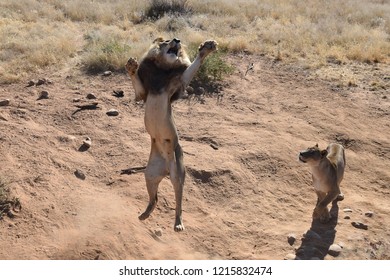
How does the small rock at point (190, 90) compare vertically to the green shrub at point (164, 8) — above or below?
below

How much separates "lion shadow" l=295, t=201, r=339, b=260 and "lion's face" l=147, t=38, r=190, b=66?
3139 millimetres

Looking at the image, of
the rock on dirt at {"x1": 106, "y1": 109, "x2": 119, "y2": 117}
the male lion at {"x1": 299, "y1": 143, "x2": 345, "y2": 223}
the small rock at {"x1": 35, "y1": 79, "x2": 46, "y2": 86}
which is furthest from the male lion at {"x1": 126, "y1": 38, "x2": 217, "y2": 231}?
the small rock at {"x1": 35, "y1": 79, "x2": 46, "y2": 86}

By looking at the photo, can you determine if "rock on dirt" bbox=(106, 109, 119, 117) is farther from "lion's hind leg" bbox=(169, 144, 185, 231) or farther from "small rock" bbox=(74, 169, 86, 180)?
"lion's hind leg" bbox=(169, 144, 185, 231)

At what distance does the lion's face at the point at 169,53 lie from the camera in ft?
17.3

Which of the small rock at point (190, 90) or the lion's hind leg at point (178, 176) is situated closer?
the lion's hind leg at point (178, 176)

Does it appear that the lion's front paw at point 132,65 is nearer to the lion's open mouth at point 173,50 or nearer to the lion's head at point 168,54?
the lion's head at point 168,54

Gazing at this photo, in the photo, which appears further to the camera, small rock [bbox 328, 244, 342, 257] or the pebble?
the pebble

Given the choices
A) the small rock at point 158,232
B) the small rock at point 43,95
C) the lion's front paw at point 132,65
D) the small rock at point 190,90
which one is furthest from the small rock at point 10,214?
the small rock at point 190,90

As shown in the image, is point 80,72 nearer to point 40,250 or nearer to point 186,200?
point 186,200

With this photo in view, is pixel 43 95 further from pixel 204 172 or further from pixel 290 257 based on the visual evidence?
pixel 290 257

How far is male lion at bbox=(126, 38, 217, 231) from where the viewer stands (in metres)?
5.34

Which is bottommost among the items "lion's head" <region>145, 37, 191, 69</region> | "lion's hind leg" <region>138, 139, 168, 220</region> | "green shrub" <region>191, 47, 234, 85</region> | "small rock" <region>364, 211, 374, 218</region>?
"small rock" <region>364, 211, 374, 218</region>

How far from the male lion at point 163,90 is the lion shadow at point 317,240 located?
2036 mm

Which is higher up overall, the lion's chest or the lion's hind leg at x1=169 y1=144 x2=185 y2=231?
the lion's chest
